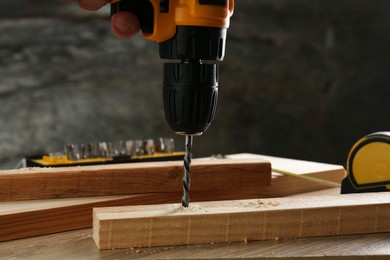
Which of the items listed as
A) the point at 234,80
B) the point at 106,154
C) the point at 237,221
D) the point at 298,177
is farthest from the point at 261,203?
the point at 234,80

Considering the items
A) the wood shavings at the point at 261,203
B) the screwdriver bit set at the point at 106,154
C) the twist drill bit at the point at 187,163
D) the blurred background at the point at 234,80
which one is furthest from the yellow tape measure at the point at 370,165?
the blurred background at the point at 234,80

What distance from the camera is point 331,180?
1691 mm

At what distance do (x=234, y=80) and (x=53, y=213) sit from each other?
280 centimetres

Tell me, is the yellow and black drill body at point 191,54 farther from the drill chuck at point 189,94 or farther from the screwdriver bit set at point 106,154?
the screwdriver bit set at point 106,154

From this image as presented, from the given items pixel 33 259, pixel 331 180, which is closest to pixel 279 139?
pixel 331 180

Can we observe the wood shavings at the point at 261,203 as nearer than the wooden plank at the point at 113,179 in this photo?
Yes

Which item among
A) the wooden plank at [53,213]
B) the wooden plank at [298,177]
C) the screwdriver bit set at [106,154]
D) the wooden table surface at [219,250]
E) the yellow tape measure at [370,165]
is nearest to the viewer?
the wooden table surface at [219,250]

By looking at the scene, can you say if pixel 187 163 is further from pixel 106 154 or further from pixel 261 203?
pixel 106 154

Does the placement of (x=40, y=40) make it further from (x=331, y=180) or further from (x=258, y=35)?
(x=331, y=180)

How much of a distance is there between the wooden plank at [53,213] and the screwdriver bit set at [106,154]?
0.54 m

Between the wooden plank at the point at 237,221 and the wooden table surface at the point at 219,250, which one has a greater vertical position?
the wooden plank at the point at 237,221

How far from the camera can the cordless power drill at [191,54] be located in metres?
0.99

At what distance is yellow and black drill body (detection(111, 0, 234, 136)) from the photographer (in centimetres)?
99

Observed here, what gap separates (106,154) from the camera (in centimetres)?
190
